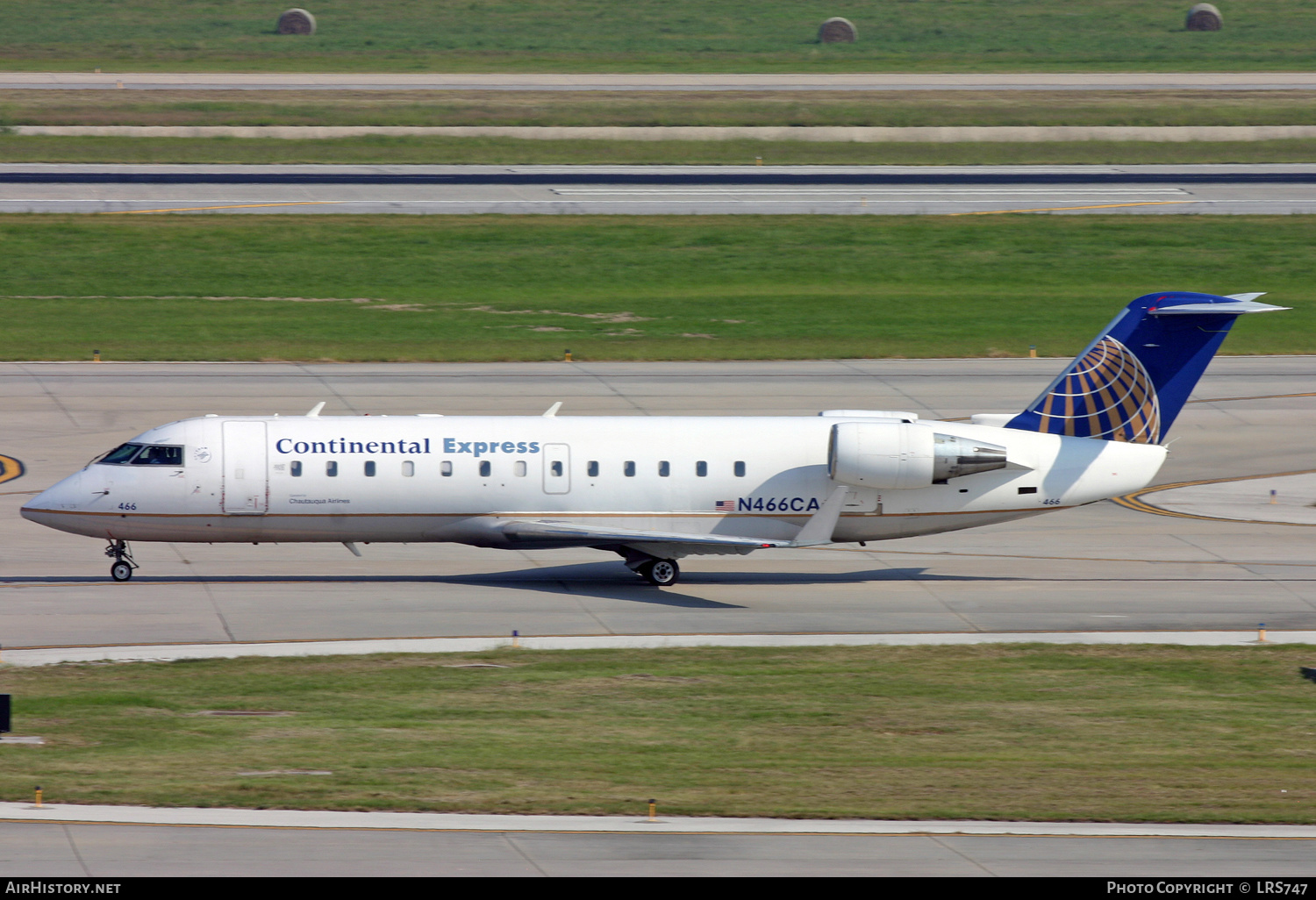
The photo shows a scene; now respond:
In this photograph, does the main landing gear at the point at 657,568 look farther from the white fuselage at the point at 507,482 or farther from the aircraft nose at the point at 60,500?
the aircraft nose at the point at 60,500

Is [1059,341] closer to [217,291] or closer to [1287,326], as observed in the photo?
[1287,326]

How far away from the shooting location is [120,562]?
31.5 meters

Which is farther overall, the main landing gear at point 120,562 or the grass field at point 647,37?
the grass field at point 647,37

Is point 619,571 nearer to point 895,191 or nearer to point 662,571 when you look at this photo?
point 662,571

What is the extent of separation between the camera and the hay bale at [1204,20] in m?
142

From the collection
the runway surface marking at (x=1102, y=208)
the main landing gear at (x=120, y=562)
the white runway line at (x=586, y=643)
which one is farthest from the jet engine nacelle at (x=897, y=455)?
the runway surface marking at (x=1102, y=208)

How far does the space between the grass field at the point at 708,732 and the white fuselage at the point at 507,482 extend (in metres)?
4.62

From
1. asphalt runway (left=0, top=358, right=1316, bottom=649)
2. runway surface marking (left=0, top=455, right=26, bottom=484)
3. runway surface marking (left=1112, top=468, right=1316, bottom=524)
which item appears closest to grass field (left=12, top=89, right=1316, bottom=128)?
asphalt runway (left=0, top=358, right=1316, bottom=649)

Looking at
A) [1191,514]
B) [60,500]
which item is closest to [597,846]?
[60,500]

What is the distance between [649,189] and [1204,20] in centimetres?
8235

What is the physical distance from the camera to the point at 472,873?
16203 millimetres

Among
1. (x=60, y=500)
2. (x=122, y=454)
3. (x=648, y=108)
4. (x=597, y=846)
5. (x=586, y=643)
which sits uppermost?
(x=648, y=108)

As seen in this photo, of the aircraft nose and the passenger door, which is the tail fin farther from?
the aircraft nose

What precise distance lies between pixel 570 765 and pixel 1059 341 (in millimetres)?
40559
